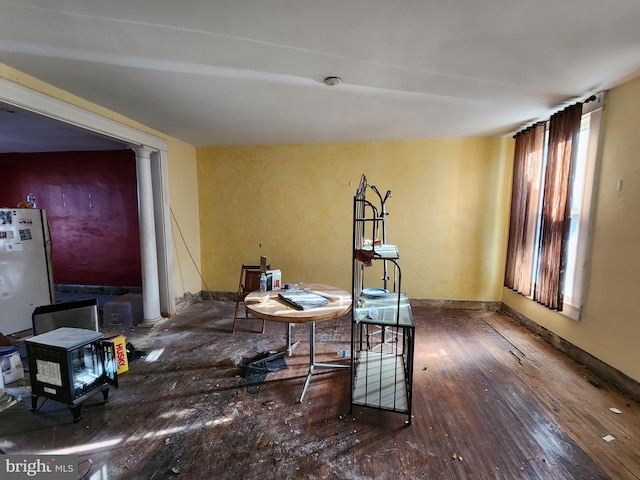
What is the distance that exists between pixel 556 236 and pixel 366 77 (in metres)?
2.47

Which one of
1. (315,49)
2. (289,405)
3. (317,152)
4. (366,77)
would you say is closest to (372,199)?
(317,152)

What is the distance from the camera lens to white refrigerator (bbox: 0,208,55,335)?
3.17 meters

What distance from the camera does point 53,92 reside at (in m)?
2.33

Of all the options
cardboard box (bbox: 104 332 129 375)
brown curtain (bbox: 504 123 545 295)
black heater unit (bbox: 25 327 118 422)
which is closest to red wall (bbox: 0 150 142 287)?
cardboard box (bbox: 104 332 129 375)

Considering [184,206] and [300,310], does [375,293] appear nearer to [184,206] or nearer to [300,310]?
[300,310]

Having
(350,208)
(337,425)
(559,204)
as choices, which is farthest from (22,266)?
(559,204)

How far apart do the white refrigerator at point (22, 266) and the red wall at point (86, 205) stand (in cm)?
110

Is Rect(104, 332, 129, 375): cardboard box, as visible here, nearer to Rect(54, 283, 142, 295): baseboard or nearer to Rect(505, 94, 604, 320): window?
Rect(54, 283, 142, 295): baseboard

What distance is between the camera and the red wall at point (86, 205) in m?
4.53

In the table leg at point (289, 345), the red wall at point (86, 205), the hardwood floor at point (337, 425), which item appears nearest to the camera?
the hardwood floor at point (337, 425)

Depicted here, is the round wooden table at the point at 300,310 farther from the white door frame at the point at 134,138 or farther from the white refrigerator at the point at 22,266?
the white refrigerator at the point at 22,266

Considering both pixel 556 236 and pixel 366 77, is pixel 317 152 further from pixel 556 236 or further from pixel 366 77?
pixel 556 236

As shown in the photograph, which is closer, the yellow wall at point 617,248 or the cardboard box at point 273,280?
the yellow wall at point 617,248

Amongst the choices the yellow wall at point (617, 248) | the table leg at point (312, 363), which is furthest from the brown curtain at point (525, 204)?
the table leg at point (312, 363)
